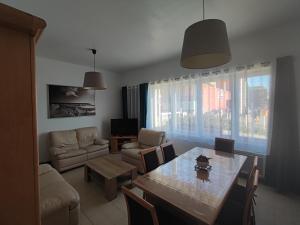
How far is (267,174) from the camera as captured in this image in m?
2.65

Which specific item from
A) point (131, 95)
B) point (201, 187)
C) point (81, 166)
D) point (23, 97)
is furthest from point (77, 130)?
point (23, 97)

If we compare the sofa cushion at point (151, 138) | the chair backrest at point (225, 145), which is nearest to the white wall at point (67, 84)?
the sofa cushion at point (151, 138)

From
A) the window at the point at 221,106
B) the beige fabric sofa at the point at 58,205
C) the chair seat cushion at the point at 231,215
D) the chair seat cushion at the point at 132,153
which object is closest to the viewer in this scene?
the chair seat cushion at the point at 231,215

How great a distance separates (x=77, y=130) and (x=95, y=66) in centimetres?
202

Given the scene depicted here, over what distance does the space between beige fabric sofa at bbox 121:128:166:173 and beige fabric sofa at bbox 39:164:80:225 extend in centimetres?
159

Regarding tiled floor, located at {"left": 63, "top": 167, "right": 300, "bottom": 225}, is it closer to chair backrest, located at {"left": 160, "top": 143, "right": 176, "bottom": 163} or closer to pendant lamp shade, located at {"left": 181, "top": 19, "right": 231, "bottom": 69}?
chair backrest, located at {"left": 160, "top": 143, "right": 176, "bottom": 163}

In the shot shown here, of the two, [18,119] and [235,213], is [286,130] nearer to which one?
[235,213]

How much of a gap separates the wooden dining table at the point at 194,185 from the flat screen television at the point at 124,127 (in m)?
2.84

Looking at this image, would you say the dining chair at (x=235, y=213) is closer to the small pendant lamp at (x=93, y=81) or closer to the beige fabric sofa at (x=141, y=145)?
the beige fabric sofa at (x=141, y=145)

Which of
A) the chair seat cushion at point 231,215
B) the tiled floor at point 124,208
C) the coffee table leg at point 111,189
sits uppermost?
the chair seat cushion at point 231,215

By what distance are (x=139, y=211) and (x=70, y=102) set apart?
12.9ft

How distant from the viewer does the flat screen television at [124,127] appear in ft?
15.7

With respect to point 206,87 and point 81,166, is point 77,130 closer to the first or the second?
point 81,166

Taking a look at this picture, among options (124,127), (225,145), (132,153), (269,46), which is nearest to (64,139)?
(124,127)
